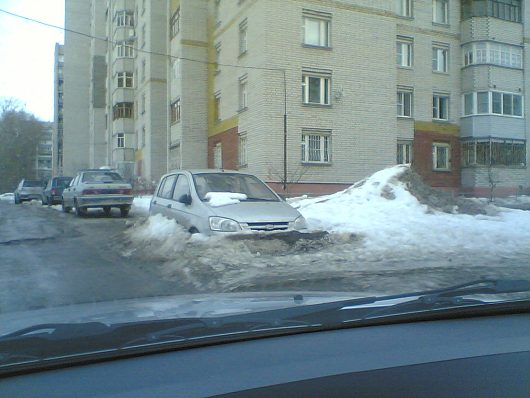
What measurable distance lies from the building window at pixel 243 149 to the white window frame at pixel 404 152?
7.78 m

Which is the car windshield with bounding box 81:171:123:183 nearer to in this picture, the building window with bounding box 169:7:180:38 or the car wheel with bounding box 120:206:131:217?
the car wheel with bounding box 120:206:131:217

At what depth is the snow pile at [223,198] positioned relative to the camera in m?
9.66

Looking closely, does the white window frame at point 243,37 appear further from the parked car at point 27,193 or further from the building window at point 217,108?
the parked car at point 27,193

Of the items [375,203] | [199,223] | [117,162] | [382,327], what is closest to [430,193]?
[375,203]

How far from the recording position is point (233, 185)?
35.5 ft

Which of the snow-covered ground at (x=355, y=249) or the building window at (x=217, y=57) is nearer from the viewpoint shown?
the snow-covered ground at (x=355, y=249)

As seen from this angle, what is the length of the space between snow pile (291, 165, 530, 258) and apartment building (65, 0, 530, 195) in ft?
27.1

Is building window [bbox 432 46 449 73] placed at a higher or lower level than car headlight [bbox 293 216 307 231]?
higher

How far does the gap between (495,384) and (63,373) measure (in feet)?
4.46

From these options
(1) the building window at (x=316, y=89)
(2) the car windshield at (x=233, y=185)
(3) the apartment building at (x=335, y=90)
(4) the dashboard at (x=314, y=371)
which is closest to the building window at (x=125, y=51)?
(3) the apartment building at (x=335, y=90)

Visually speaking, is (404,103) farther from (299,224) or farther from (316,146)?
(299,224)

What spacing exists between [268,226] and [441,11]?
24799 millimetres

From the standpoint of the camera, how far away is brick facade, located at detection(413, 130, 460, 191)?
28875mm

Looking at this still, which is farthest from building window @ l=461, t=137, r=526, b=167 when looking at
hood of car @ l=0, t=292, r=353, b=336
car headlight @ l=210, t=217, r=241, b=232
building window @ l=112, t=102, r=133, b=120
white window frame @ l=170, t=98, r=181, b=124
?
hood of car @ l=0, t=292, r=353, b=336
